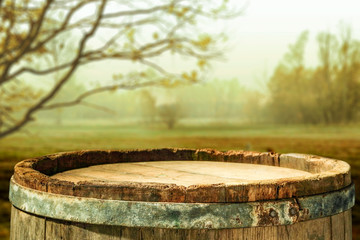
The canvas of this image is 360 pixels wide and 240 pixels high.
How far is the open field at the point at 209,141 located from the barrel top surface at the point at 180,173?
5.56 meters

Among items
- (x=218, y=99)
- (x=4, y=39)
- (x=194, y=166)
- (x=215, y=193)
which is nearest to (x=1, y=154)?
(x=4, y=39)

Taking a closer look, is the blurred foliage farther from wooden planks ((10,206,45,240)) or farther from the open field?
wooden planks ((10,206,45,240))

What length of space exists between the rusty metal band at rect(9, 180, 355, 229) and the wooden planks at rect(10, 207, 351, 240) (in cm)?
2

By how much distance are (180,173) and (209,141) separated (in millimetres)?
10501

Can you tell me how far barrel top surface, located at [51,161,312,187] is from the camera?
64.8 inches

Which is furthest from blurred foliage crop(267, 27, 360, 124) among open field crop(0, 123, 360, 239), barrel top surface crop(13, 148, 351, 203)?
barrel top surface crop(13, 148, 351, 203)

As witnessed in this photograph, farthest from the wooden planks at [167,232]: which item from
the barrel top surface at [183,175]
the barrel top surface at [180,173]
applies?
the barrel top surface at [180,173]

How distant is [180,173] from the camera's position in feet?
5.97

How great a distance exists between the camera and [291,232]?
1.25 m

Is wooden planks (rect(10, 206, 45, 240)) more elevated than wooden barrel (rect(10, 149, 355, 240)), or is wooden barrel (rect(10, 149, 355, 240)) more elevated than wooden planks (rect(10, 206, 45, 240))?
wooden barrel (rect(10, 149, 355, 240))

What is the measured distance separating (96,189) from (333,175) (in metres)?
0.85

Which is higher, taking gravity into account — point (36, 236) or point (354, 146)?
point (36, 236)

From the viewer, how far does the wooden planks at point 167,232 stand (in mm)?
1184

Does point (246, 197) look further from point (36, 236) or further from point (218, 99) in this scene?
point (218, 99)
